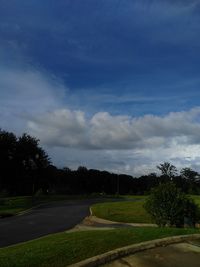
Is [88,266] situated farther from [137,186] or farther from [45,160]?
[137,186]

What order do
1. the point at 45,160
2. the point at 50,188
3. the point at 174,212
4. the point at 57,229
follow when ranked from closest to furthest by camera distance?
the point at 174,212
the point at 57,229
the point at 45,160
the point at 50,188

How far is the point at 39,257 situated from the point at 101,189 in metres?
98.4

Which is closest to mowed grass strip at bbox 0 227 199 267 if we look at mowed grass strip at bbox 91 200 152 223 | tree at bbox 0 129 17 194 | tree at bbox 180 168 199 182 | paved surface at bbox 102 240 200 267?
paved surface at bbox 102 240 200 267

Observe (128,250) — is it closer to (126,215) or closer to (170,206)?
(170,206)

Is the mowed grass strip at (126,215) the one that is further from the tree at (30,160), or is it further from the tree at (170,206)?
the tree at (30,160)

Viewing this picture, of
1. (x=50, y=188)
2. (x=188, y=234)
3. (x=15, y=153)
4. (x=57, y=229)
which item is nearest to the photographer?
(x=188, y=234)

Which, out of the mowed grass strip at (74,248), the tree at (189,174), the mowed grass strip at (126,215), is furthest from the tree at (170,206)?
the tree at (189,174)

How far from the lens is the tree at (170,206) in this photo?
15414 millimetres

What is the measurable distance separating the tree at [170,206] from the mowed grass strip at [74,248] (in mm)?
3908

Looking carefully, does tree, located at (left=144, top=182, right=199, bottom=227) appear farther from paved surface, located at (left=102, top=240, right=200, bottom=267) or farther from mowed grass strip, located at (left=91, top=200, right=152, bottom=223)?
mowed grass strip, located at (left=91, top=200, right=152, bottom=223)

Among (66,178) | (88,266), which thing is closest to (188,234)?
(88,266)

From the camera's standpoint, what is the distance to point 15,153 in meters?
69.4

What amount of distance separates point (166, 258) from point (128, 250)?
74 centimetres

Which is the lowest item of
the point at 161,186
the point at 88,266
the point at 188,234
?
the point at 88,266
